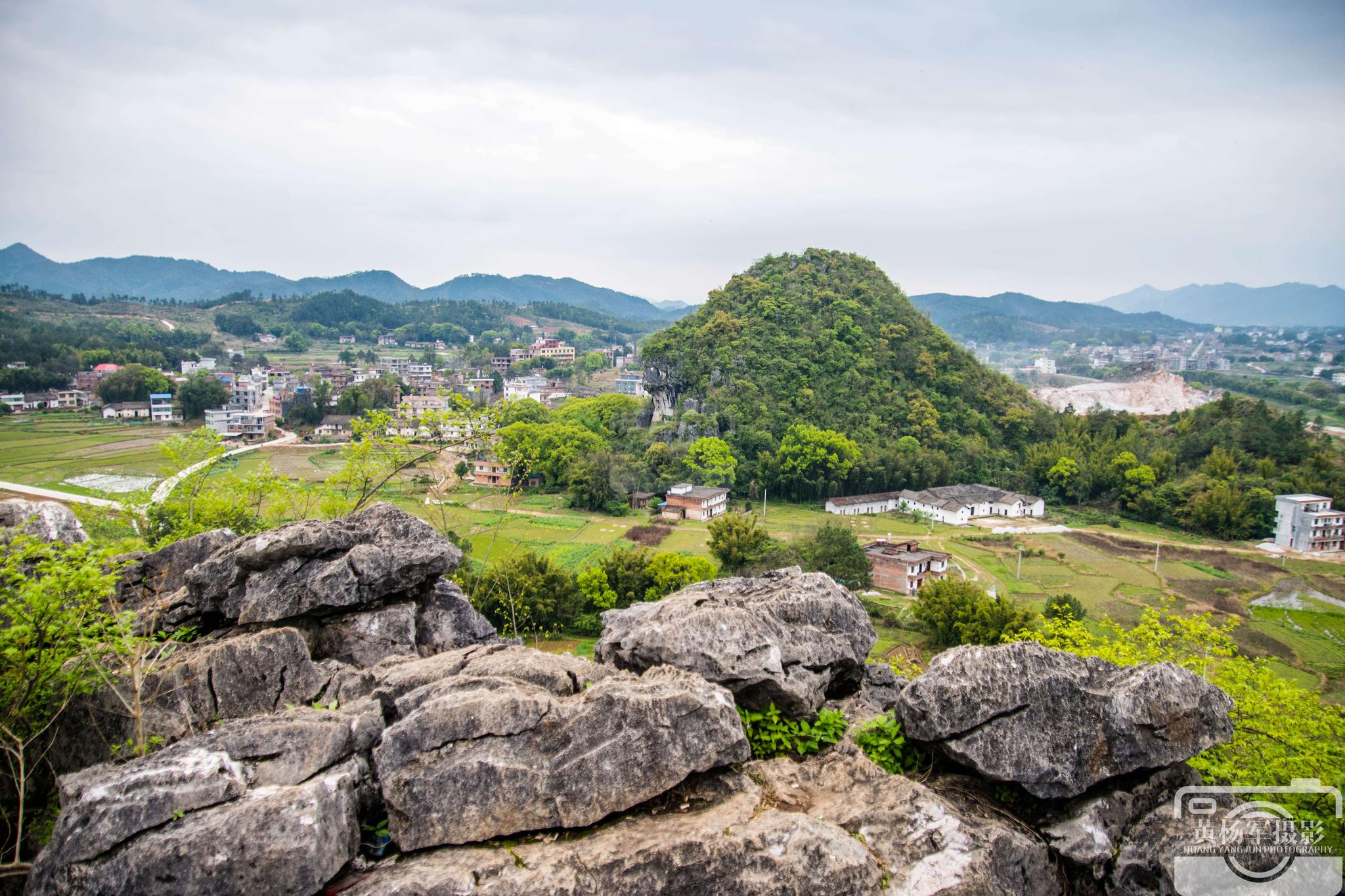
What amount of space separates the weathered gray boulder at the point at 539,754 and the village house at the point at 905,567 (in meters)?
28.4

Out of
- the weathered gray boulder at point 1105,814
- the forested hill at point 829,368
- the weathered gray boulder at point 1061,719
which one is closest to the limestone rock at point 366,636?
the weathered gray boulder at point 1061,719

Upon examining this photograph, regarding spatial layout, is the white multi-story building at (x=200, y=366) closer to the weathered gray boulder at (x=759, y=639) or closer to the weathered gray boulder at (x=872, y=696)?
the weathered gray boulder at (x=759, y=639)

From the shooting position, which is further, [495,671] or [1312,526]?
[1312,526]

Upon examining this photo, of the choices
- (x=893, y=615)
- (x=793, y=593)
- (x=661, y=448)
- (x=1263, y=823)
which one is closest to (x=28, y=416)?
(x=661, y=448)

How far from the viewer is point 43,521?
1112cm

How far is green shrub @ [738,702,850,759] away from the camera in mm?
7949

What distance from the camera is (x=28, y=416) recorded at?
60.5 metres

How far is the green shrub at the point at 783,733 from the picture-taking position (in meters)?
7.95

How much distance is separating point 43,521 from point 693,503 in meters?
38.9

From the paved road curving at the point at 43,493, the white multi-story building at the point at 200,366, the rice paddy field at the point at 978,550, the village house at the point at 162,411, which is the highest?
the white multi-story building at the point at 200,366

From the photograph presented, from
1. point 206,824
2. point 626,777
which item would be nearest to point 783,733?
point 626,777

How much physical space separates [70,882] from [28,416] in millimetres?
75558

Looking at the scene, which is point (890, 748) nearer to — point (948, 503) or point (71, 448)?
point (948, 503)

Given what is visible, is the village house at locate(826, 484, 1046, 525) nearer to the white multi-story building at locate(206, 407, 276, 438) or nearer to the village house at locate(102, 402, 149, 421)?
the white multi-story building at locate(206, 407, 276, 438)
